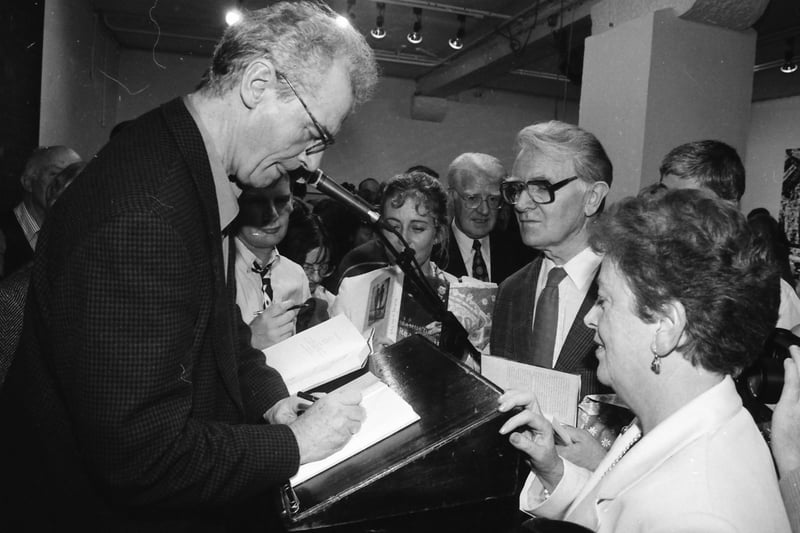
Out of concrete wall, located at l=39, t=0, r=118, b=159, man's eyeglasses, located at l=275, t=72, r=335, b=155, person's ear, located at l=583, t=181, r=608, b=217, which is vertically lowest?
person's ear, located at l=583, t=181, r=608, b=217

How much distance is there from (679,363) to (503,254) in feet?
9.11

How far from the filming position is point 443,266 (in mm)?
3475

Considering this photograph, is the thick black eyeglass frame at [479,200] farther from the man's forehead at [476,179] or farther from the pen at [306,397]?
the pen at [306,397]

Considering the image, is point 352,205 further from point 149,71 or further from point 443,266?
point 149,71

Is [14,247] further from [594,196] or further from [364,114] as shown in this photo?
[364,114]

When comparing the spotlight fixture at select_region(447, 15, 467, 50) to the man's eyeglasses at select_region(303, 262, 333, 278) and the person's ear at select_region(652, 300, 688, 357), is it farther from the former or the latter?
the person's ear at select_region(652, 300, 688, 357)

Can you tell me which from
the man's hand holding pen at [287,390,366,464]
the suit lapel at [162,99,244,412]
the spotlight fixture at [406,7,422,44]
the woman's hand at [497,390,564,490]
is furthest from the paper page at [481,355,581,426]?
the spotlight fixture at [406,7,422,44]

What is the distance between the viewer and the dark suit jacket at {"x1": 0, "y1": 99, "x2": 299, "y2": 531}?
0.90 m

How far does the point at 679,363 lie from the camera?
1.17 metres

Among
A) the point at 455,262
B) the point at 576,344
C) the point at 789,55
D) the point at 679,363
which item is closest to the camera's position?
the point at 679,363

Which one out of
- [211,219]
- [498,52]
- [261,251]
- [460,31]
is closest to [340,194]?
[211,219]

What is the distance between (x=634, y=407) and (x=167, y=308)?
95 centimetres

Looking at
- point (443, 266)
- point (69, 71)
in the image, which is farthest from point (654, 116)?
point (69, 71)

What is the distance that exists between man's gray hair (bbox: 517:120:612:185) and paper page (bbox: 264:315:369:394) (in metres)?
1.07
